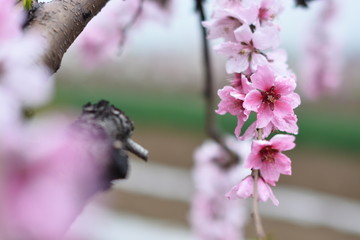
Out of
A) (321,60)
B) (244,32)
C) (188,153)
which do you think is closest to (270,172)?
(244,32)

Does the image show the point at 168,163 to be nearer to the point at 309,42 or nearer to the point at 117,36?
the point at 309,42

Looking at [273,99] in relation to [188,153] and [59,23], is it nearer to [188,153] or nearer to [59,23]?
[59,23]

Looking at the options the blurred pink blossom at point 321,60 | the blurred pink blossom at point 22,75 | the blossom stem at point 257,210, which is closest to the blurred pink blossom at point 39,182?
the blurred pink blossom at point 22,75

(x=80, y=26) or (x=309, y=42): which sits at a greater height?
(x=309, y=42)

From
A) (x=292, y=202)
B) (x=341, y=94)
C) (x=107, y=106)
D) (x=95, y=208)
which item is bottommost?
(x=95, y=208)

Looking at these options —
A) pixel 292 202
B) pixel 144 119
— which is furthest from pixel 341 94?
pixel 292 202

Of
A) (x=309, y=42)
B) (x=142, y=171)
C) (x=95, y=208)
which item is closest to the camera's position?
(x=95, y=208)

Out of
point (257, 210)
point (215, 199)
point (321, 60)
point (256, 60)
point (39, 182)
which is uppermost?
point (321, 60)
